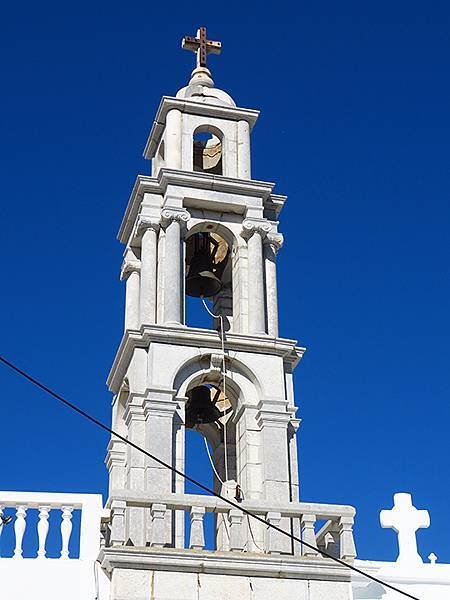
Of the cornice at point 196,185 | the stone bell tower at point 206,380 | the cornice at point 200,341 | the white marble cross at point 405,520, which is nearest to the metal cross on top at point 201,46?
the stone bell tower at point 206,380

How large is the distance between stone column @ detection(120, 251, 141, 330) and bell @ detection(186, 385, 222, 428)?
155 cm

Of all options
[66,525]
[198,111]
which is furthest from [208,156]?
[66,525]

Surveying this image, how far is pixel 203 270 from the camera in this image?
68.9 ft

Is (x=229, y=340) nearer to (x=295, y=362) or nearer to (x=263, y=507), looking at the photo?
(x=295, y=362)

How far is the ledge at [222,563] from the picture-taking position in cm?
1540

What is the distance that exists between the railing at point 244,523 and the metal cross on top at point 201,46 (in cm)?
918

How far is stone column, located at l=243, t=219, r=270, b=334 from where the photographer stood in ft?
63.3

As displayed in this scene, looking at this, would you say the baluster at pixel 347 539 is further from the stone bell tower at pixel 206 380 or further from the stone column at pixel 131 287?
the stone column at pixel 131 287

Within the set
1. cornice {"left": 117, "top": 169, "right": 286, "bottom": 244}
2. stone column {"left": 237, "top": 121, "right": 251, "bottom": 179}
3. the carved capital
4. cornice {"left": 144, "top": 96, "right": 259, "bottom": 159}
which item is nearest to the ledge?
the carved capital

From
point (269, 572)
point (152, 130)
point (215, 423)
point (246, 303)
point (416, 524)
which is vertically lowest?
point (269, 572)

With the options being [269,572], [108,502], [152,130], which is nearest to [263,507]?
[269,572]

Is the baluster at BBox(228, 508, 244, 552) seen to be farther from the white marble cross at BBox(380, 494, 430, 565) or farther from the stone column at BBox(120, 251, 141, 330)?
the stone column at BBox(120, 251, 141, 330)

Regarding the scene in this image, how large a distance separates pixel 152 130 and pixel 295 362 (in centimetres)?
515

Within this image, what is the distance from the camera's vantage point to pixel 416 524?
18609 mm
